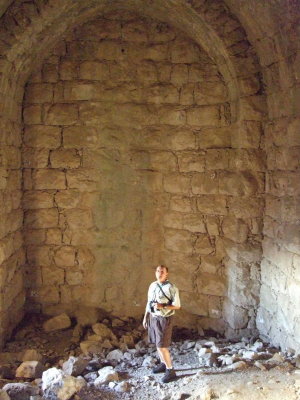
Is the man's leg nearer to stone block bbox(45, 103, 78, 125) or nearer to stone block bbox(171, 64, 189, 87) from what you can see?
stone block bbox(45, 103, 78, 125)

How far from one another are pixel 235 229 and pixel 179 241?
0.71 meters

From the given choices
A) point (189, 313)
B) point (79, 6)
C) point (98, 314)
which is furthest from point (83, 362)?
point (79, 6)

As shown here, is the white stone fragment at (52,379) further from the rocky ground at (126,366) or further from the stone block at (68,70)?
the stone block at (68,70)

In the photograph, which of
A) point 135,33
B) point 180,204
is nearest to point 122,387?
point 180,204

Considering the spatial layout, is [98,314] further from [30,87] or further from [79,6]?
[79,6]

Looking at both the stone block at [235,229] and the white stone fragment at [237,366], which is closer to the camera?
the white stone fragment at [237,366]

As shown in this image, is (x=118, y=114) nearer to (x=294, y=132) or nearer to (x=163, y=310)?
(x=294, y=132)

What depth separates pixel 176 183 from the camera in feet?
16.0

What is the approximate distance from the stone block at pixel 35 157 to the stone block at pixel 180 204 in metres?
1.51

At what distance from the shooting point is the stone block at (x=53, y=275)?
505cm

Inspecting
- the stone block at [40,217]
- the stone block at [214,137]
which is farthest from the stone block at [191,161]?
the stone block at [40,217]

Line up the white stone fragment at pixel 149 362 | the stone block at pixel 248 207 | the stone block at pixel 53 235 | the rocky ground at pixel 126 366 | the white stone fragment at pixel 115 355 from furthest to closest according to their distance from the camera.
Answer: the stone block at pixel 53 235
the stone block at pixel 248 207
the white stone fragment at pixel 115 355
the white stone fragment at pixel 149 362
the rocky ground at pixel 126 366

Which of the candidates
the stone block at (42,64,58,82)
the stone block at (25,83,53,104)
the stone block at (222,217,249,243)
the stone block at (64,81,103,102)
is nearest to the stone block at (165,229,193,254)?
the stone block at (222,217,249,243)

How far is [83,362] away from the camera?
387cm
